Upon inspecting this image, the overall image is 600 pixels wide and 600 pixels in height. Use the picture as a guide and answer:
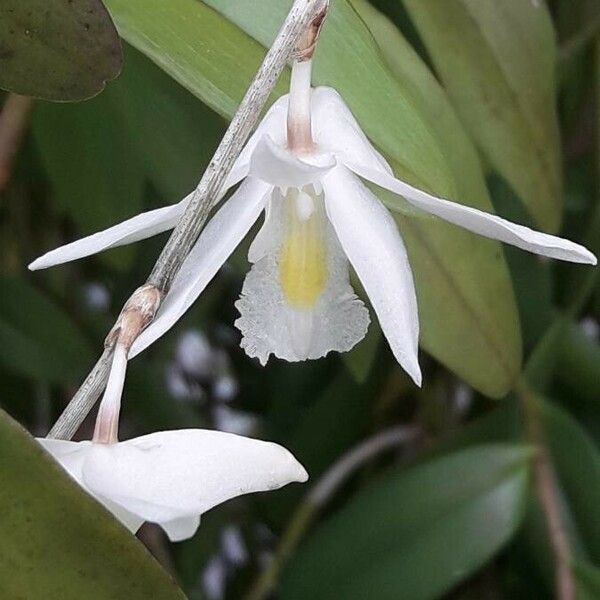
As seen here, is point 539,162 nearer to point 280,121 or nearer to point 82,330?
point 280,121

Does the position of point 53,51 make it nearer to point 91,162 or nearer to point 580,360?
point 91,162

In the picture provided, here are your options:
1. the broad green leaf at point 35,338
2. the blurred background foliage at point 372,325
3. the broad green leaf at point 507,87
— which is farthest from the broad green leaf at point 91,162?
the broad green leaf at point 507,87

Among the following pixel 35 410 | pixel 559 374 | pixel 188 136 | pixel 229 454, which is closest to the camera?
pixel 229 454

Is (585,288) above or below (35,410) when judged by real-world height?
above

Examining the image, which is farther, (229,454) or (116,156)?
(116,156)

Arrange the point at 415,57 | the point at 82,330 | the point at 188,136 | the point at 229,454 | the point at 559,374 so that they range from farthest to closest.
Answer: the point at 82,330 < the point at 559,374 < the point at 188,136 < the point at 415,57 < the point at 229,454

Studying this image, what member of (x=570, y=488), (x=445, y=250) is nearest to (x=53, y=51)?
(x=445, y=250)

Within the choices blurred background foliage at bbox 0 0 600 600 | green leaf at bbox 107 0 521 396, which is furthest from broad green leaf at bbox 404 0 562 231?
green leaf at bbox 107 0 521 396

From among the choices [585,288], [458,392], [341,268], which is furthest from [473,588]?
[341,268]
